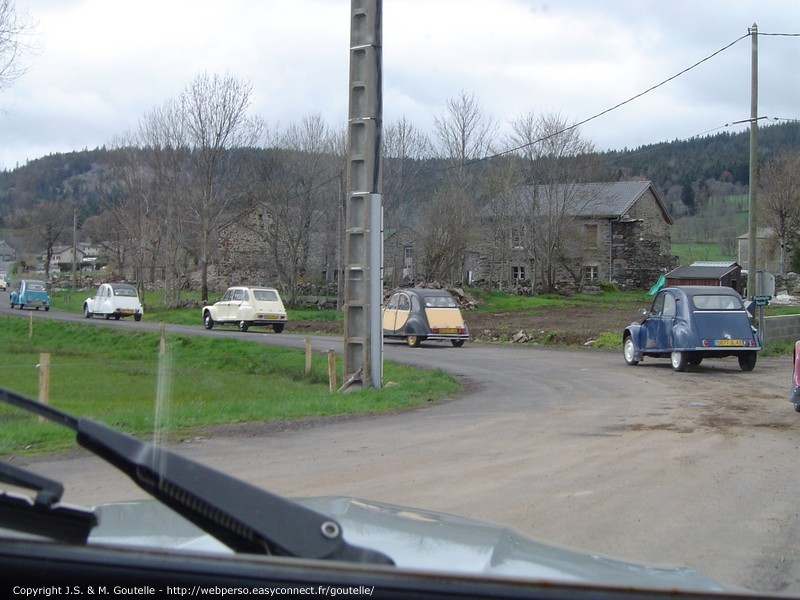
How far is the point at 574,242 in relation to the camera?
59.6 meters

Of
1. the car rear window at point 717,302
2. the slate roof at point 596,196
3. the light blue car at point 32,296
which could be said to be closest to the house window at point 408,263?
the slate roof at point 596,196

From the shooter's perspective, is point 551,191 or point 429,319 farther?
point 551,191

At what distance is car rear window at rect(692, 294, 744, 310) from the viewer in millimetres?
18594

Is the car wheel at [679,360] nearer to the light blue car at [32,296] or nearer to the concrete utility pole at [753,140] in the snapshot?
the concrete utility pole at [753,140]

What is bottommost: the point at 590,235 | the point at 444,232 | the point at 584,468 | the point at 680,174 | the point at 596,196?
the point at 584,468

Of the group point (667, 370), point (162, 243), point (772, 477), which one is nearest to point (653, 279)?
point (162, 243)

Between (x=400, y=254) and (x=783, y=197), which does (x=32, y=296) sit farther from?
(x=783, y=197)

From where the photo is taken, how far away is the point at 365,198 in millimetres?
14992

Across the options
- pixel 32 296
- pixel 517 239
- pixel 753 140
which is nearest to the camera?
pixel 753 140

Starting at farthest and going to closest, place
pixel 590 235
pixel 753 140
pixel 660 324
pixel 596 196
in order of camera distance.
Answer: pixel 590 235, pixel 596 196, pixel 753 140, pixel 660 324

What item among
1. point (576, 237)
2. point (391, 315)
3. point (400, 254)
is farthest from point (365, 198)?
point (576, 237)

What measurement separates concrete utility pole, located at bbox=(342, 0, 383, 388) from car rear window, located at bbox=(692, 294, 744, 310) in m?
7.41

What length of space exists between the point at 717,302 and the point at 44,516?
60.0ft

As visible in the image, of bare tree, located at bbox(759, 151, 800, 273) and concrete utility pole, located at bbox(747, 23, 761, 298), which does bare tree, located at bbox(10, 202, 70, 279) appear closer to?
bare tree, located at bbox(759, 151, 800, 273)
